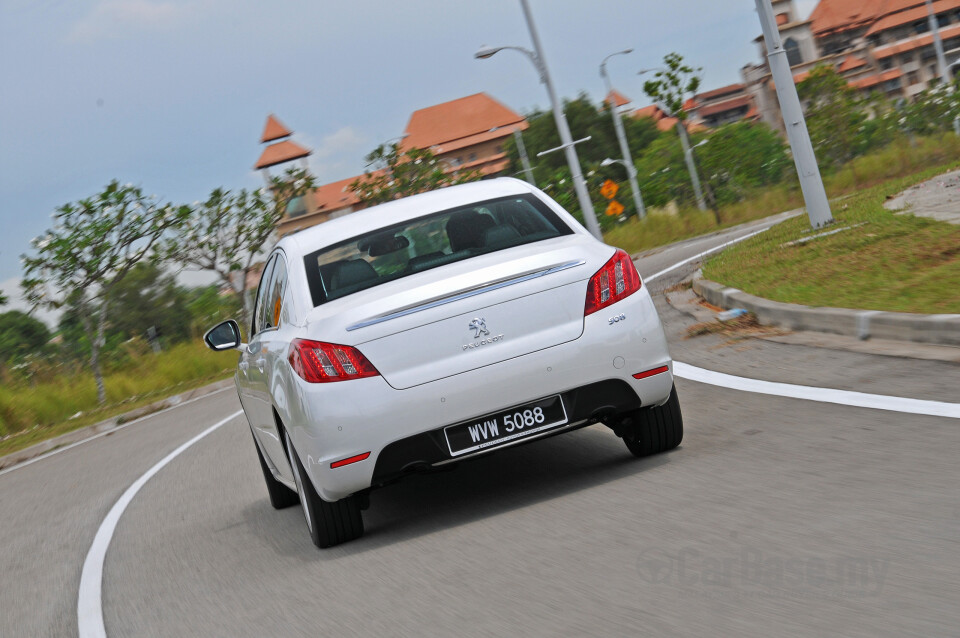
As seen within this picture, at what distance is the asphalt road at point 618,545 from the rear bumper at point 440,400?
430mm

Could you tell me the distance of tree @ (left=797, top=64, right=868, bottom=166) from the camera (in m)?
44.7

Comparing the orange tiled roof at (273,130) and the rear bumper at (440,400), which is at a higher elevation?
the orange tiled roof at (273,130)

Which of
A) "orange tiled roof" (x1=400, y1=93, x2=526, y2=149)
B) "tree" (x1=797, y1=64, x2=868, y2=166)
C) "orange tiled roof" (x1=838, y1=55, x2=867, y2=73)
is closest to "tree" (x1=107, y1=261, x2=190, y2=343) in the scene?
"tree" (x1=797, y1=64, x2=868, y2=166)

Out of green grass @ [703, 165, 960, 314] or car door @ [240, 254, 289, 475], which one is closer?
car door @ [240, 254, 289, 475]

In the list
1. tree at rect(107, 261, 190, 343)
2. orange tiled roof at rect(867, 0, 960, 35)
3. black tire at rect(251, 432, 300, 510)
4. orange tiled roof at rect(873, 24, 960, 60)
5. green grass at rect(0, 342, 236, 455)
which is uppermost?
orange tiled roof at rect(867, 0, 960, 35)

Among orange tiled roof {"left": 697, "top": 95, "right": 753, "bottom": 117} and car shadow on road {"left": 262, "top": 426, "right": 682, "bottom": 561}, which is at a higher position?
orange tiled roof {"left": 697, "top": 95, "right": 753, "bottom": 117}

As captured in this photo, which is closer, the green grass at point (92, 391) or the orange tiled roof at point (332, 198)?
the green grass at point (92, 391)

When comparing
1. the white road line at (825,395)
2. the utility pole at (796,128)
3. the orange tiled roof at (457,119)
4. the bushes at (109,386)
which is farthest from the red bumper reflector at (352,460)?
the orange tiled roof at (457,119)

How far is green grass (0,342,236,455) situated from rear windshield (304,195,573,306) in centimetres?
1364

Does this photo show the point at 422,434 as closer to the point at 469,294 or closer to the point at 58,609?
the point at 469,294

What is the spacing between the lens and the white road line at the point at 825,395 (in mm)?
5879

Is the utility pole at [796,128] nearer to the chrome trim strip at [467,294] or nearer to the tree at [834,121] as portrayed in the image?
the chrome trim strip at [467,294]

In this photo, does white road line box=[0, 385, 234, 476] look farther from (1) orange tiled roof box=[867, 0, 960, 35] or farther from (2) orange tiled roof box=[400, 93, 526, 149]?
(2) orange tiled roof box=[400, 93, 526, 149]

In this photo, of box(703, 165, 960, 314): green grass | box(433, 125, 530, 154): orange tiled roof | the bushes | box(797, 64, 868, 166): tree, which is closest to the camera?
box(703, 165, 960, 314): green grass
